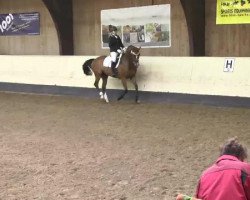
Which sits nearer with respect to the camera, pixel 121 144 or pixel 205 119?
pixel 121 144

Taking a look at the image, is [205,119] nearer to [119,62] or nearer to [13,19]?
[119,62]

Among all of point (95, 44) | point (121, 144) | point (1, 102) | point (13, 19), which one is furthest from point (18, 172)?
point (13, 19)

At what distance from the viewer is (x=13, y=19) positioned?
57.2 feet

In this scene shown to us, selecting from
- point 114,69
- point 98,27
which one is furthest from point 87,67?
point 98,27

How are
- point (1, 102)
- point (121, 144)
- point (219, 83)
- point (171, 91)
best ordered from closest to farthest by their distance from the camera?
point (121, 144) < point (219, 83) < point (171, 91) < point (1, 102)

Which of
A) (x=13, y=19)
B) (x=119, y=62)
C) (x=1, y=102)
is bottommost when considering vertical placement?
(x=1, y=102)

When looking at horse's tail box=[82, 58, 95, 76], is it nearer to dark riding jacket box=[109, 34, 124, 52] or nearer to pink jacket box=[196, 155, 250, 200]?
dark riding jacket box=[109, 34, 124, 52]

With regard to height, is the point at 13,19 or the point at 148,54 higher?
the point at 13,19

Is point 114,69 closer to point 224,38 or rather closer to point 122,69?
point 122,69

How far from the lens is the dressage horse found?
459 inches

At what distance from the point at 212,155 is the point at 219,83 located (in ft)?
14.6

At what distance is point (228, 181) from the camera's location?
2.65 meters

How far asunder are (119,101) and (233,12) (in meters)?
3.55

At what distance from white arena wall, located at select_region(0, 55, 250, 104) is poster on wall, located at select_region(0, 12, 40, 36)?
2.09m
